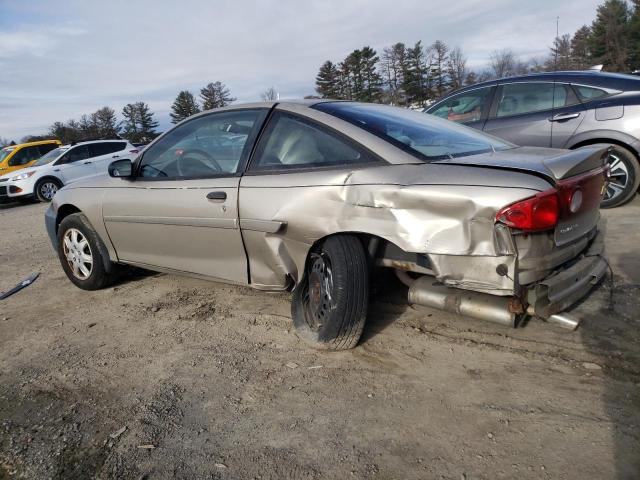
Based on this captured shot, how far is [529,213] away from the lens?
7.49 ft

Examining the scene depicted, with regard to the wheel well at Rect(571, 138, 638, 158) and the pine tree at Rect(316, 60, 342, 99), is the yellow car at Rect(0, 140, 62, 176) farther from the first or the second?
the pine tree at Rect(316, 60, 342, 99)

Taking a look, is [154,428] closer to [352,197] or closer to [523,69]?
[352,197]

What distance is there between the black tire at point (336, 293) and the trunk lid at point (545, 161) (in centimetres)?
71

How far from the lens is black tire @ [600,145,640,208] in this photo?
5.45 meters

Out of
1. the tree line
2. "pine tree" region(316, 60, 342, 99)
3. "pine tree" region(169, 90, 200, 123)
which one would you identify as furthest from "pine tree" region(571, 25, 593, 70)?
"pine tree" region(169, 90, 200, 123)

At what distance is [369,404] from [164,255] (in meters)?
2.12

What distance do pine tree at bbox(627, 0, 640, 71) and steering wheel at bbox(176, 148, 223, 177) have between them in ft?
146

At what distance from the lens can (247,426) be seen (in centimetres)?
240

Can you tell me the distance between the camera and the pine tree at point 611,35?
135 ft

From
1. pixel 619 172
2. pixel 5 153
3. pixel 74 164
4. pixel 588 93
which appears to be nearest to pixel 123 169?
pixel 588 93

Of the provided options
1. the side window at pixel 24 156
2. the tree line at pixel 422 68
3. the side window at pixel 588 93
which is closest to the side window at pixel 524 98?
the side window at pixel 588 93

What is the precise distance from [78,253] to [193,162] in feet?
5.34

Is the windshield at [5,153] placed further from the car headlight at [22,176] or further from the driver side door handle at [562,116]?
the driver side door handle at [562,116]

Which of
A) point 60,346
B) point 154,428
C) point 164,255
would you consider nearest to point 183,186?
point 164,255
